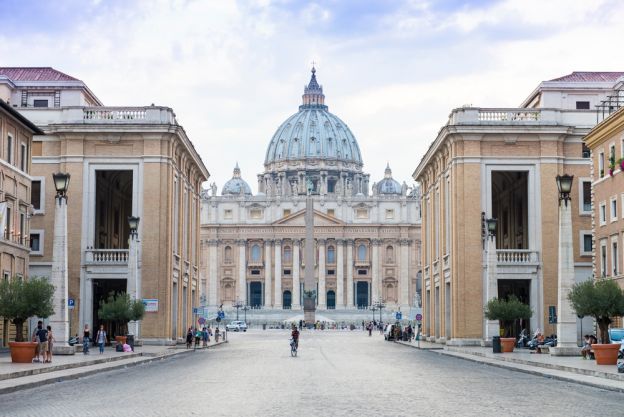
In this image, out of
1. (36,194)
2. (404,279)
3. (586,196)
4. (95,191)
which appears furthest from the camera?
(404,279)

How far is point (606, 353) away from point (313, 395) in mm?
16510

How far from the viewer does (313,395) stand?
25.7 m

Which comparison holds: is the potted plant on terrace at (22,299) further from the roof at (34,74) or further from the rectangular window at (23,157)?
the roof at (34,74)

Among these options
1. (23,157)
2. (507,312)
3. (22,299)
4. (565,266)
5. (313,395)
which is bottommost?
(313,395)

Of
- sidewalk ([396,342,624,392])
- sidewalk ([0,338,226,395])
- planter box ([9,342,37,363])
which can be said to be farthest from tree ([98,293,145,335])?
sidewalk ([396,342,624,392])

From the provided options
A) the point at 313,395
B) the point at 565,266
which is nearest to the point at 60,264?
the point at 565,266

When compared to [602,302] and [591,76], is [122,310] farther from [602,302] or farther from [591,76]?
[591,76]

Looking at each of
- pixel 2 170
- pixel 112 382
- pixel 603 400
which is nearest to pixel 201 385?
pixel 112 382

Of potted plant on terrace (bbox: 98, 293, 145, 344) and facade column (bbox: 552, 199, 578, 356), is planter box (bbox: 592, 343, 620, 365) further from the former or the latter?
potted plant on terrace (bbox: 98, 293, 145, 344)

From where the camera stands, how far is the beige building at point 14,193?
52219 millimetres

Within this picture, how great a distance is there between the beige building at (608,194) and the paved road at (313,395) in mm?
17754

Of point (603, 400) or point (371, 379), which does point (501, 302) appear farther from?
point (603, 400)

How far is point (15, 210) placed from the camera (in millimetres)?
54969

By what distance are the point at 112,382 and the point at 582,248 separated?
140 feet
